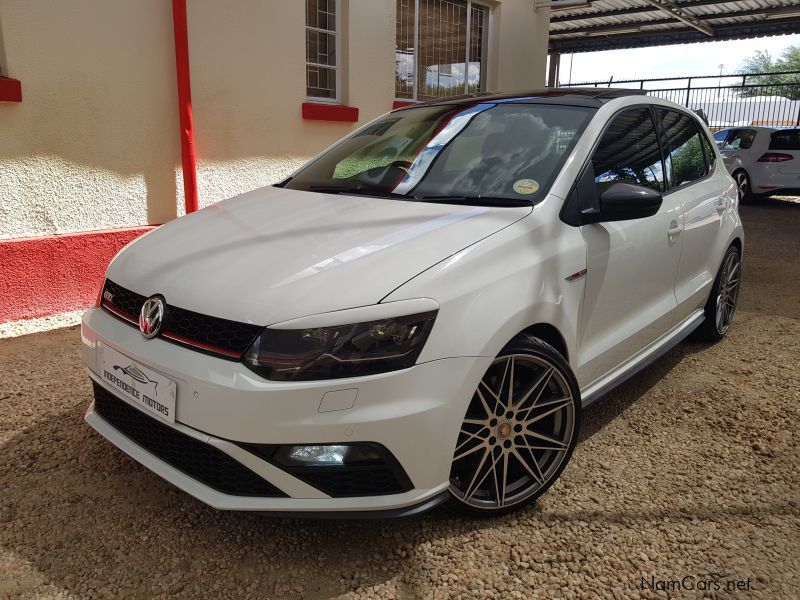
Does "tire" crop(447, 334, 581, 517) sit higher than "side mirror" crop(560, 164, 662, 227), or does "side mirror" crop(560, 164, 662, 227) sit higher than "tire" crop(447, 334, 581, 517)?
"side mirror" crop(560, 164, 662, 227)

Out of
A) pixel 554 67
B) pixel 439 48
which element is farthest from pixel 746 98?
pixel 439 48

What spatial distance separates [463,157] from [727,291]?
2529mm

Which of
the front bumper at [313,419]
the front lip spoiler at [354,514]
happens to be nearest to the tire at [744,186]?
the front bumper at [313,419]

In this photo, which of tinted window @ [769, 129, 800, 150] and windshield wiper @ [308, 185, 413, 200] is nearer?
windshield wiper @ [308, 185, 413, 200]

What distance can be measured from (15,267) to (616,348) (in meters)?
3.97

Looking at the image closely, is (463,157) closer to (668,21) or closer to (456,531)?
(456,531)

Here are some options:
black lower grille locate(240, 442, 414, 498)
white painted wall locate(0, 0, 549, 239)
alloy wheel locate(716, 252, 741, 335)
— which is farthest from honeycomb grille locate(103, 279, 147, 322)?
alloy wheel locate(716, 252, 741, 335)

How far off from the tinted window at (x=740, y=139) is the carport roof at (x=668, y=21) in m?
2.56

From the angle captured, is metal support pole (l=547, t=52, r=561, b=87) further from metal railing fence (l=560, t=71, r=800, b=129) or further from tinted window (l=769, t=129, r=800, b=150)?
tinted window (l=769, t=129, r=800, b=150)

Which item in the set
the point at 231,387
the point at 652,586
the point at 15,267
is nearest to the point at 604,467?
the point at 652,586

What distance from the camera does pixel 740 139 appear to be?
12.6 metres

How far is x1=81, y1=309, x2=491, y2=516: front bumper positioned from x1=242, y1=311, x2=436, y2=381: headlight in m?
0.03

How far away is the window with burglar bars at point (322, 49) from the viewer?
660 cm

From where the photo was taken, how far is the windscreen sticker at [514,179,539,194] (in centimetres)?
267
